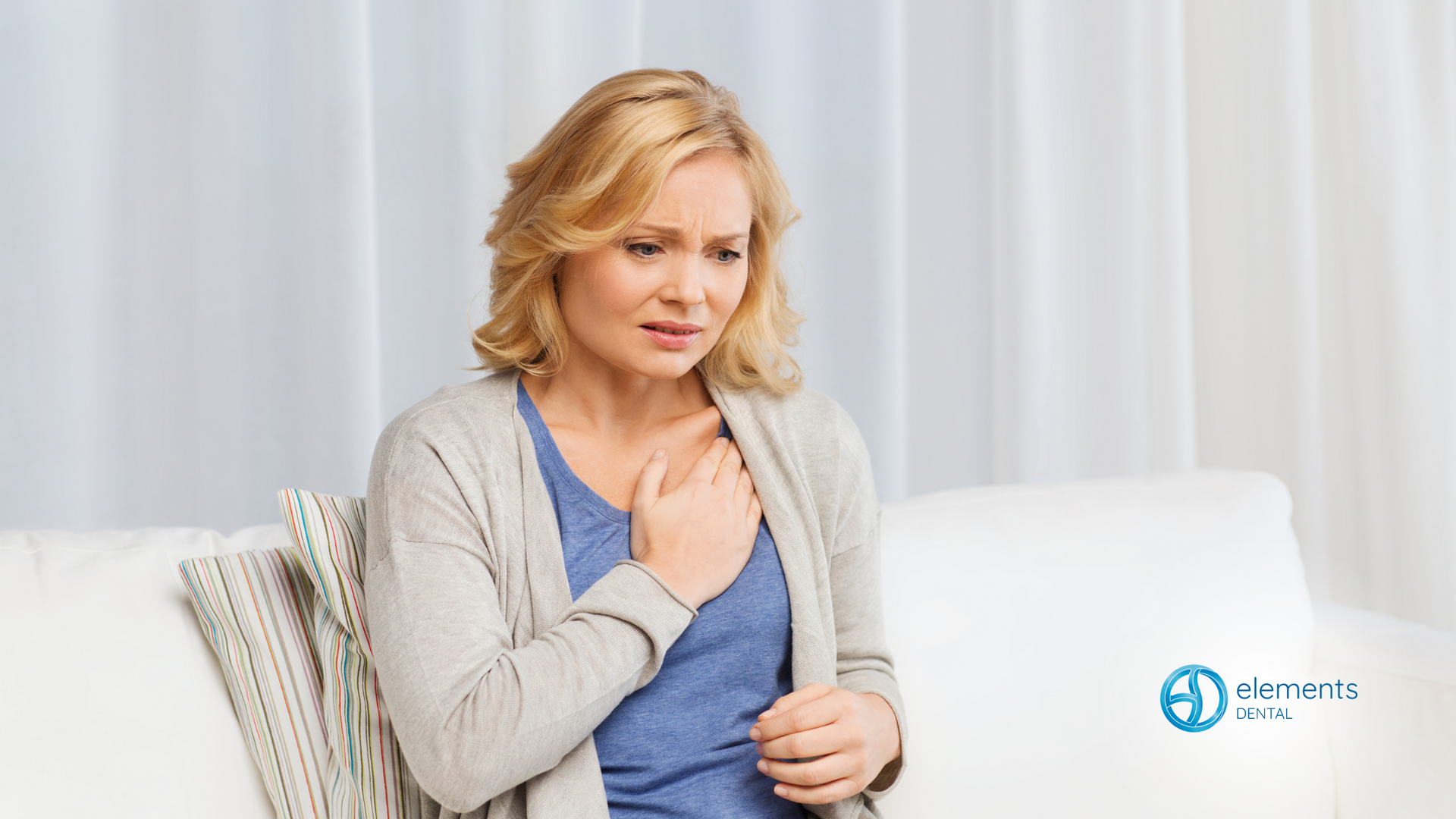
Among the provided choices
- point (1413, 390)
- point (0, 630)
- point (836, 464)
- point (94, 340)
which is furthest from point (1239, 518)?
point (94, 340)

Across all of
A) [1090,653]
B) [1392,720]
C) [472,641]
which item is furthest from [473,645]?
[1392,720]

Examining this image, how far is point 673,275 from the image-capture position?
1.07 meters

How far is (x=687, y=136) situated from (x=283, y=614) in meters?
0.63

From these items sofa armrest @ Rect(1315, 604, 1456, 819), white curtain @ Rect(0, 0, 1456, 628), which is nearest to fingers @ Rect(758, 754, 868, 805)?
sofa armrest @ Rect(1315, 604, 1456, 819)

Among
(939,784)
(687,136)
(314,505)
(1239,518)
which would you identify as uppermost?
(687,136)

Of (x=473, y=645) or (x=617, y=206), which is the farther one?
(x=617, y=206)

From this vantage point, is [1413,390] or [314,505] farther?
[1413,390]

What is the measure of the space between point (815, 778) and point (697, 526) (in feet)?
0.86

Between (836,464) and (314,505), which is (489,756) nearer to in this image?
(314,505)

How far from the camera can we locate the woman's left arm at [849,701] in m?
1.01

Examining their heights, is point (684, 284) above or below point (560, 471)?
above

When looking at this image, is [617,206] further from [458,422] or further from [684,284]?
[458,422]

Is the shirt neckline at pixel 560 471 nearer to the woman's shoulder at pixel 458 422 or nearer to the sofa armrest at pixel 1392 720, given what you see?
the woman's shoulder at pixel 458 422

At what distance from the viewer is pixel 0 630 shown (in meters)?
1.01
